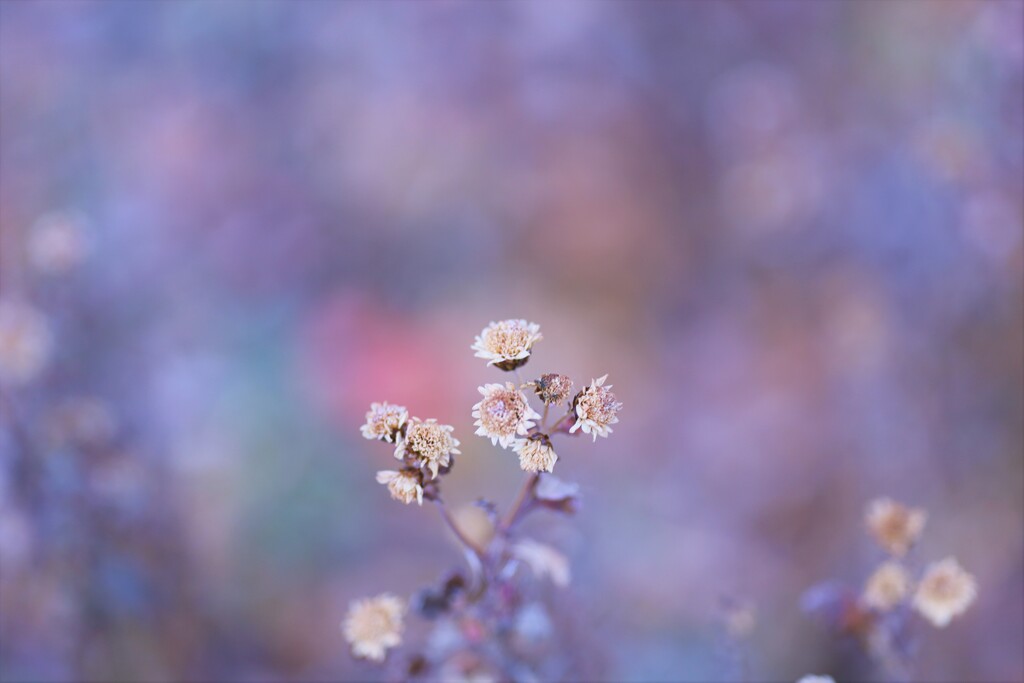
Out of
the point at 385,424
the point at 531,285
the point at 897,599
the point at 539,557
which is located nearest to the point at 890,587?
the point at 897,599

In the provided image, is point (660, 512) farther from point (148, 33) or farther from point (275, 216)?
point (148, 33)

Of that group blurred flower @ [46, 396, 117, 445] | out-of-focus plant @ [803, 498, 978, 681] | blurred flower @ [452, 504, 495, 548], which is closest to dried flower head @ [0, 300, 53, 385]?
blurred flower @ [46, 396, 117, 445]

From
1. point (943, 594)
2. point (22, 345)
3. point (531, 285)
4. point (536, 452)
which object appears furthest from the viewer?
point (531, 285)

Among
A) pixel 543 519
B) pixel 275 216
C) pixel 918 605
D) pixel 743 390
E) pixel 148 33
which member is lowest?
pixel 918 605

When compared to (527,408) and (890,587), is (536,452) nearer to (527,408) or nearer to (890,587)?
(527,408)

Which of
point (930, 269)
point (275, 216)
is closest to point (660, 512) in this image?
point (930, 269)

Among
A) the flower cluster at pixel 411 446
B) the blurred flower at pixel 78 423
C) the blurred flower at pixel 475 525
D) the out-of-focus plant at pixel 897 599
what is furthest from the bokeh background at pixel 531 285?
the flower cluster at pixel 411 446
